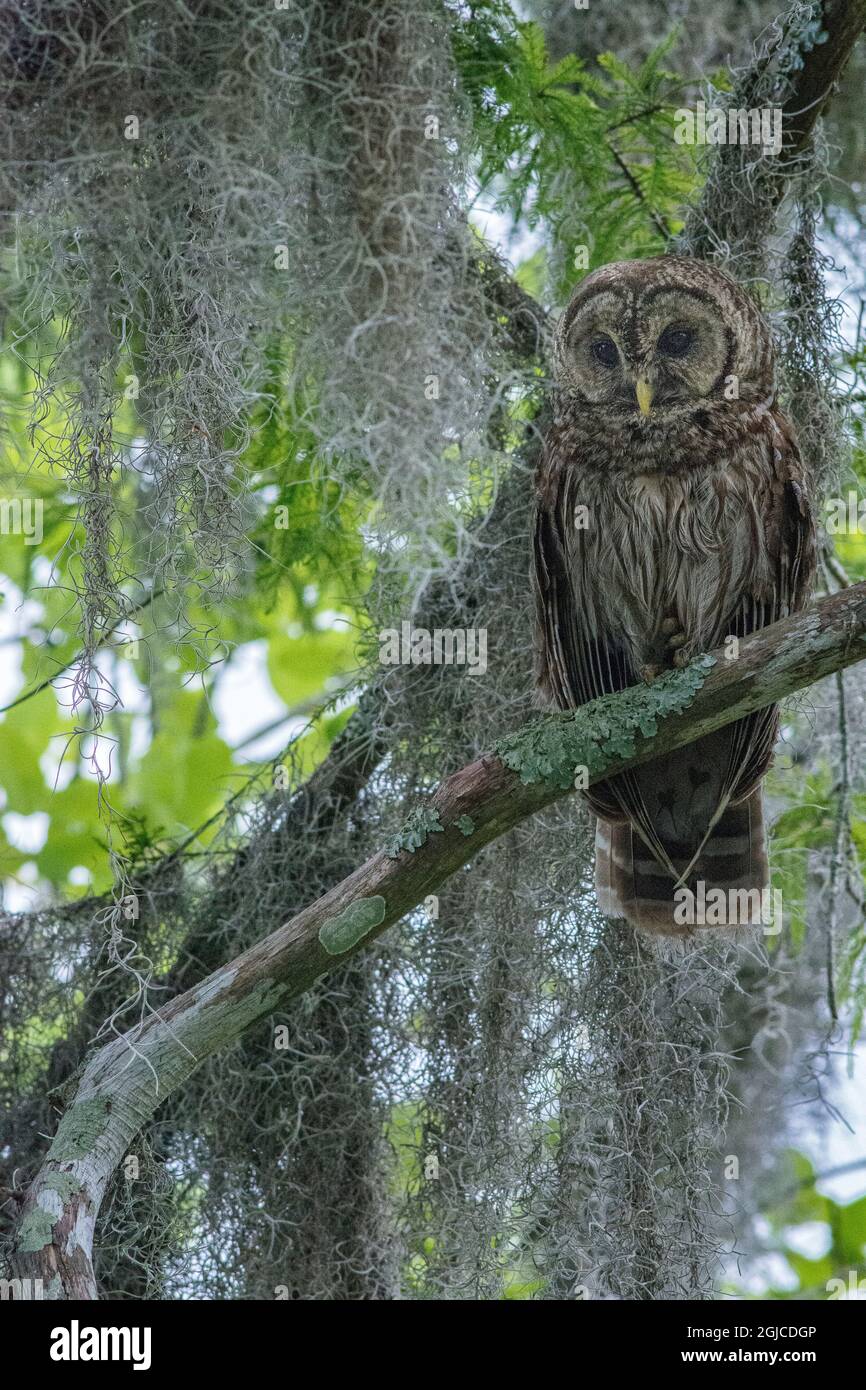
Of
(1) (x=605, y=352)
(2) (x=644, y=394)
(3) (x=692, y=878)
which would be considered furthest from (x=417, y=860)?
(1) (x=605, y=352)

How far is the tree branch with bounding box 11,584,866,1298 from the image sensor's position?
100 inches

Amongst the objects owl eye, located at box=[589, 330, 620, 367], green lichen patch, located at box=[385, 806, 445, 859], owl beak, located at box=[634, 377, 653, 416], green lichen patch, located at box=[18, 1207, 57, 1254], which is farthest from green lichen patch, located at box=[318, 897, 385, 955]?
owl eye, located at box=[589, 330, 620, 367]

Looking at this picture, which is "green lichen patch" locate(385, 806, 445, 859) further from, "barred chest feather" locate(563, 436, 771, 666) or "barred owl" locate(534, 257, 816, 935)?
"barred chest feather" locate(563, 436, 771, 666)

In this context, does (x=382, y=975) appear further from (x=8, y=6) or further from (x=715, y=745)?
(x=8, y=6)

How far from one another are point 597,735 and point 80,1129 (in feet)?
3.75

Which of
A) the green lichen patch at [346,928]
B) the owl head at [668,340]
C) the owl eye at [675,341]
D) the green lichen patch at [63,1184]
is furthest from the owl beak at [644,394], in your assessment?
the green lichen patch at [63,1184]

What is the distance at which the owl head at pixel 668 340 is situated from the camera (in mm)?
2957

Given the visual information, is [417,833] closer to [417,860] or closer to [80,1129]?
[417,860]

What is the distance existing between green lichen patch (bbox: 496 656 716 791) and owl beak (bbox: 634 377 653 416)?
62 centimetres

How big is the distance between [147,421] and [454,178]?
0.75m

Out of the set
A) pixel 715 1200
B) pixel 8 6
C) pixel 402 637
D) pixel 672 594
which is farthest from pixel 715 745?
pixel 8 6

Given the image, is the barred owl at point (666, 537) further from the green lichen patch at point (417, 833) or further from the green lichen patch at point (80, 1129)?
the green lichen patch at point (80, 1129)

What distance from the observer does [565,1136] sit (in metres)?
3.04

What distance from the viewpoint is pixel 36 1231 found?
2.37 metres
